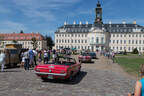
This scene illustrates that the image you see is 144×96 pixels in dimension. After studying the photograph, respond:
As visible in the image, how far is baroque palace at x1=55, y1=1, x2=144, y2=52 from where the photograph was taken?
308 ft

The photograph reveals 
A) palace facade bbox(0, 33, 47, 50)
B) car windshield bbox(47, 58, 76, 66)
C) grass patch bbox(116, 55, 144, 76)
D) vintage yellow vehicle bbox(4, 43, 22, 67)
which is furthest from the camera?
palace facade bbox(0, 33, 47, 50)

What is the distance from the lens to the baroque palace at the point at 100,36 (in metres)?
93.8

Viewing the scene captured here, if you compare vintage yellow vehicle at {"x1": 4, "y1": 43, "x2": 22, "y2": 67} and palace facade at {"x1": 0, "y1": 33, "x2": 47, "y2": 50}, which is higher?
palace facade at {"x1": 0, "y1": 33, "x2": 47, "y2": 50}

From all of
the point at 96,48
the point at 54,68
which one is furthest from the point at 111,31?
the point at 54,68

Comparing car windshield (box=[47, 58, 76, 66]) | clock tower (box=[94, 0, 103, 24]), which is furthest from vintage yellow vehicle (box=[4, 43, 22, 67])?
clock tower (box=[94, 0, 103, 24])

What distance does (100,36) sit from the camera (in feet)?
304

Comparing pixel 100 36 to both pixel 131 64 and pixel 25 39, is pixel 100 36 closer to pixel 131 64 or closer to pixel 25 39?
pixel 25 39

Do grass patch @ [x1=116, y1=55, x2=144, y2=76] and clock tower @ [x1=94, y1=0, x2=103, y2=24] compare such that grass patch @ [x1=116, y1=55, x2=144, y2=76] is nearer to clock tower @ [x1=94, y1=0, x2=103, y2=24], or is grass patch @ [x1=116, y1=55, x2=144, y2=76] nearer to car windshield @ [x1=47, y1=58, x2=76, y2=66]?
car windshield @ [x1=47, y1=58, x2=76, y2=66]

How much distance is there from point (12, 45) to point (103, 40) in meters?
78.1

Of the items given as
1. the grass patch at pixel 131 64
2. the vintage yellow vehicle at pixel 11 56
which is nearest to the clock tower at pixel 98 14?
the grass patch at pixel 131 64

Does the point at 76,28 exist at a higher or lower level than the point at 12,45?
higher

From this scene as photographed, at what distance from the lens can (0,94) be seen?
622 cm

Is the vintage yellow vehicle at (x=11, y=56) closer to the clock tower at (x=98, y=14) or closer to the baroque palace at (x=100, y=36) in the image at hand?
the baroque palace at (x=100, y=36)

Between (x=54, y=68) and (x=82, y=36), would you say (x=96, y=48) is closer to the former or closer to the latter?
(x=82, y=36)
